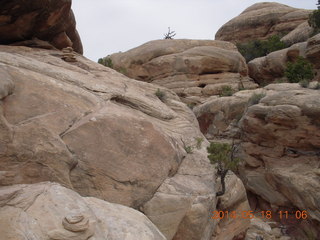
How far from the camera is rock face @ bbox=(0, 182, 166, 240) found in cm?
356

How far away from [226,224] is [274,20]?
3713cm

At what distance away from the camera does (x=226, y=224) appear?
28.1 ft

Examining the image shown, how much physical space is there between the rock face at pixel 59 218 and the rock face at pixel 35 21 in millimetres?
6912

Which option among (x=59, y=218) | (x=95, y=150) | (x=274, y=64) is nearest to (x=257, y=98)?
(x=95, y=150)

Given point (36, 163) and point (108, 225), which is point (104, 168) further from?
point (108, 225)

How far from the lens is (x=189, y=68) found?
2412cm

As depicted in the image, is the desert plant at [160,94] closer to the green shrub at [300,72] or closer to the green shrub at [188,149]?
the green shrub at [188,149]

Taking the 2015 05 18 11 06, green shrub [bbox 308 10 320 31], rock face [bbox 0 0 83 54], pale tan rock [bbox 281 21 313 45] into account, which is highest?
rock face [bbox 0 0 83 54]

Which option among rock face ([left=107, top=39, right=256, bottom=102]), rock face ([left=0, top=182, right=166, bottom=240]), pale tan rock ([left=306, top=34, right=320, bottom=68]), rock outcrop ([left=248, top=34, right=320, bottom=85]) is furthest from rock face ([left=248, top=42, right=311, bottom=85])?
rock face ([left=0, top=182, right=166, bottom=240])

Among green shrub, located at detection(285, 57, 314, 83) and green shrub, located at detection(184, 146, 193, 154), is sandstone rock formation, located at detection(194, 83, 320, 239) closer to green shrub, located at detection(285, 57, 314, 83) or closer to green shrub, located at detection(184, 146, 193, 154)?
green shrub, located at detection(184, 146, 193, 154)

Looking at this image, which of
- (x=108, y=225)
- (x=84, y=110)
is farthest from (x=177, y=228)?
(x=84, y=110)

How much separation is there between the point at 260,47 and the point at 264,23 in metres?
7.24

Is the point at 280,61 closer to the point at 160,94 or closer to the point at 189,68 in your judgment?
the point at 189,68

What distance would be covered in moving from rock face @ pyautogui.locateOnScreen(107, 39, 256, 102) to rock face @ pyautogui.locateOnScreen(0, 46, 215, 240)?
15.6m
